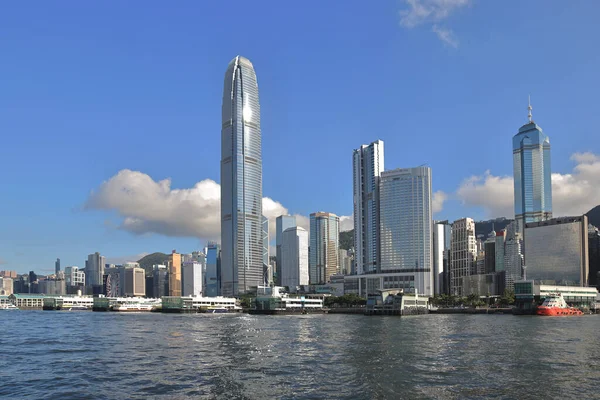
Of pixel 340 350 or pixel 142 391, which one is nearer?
pixel 142 391

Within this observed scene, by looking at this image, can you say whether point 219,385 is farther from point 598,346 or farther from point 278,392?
point 598,346

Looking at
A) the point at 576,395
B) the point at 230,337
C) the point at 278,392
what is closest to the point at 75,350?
the point at 230,337

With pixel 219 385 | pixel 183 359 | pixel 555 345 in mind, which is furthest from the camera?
pixel 555 345

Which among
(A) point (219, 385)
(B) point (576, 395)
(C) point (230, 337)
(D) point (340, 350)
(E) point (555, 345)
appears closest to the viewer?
(B) point (576, 395)

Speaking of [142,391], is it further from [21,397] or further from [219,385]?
[21,397]

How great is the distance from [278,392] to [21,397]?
22956 millimetres

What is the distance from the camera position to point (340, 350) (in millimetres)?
88062

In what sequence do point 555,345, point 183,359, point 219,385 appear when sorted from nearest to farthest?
point 219,385 < point 183,359 < point 555,345

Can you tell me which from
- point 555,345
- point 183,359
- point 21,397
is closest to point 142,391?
point 21,397

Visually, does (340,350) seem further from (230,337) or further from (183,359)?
(230,337)

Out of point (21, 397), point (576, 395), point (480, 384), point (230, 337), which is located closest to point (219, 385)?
point (21, 397)

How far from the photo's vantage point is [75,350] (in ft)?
293

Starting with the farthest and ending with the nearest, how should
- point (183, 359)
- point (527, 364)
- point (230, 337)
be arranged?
1. point (230, 337)
2. point (183, 359)
3. point (527, 364)

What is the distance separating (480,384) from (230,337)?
63.9m
